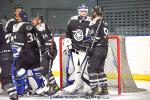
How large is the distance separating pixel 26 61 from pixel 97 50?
1.14 metres

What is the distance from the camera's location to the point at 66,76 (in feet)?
25.4

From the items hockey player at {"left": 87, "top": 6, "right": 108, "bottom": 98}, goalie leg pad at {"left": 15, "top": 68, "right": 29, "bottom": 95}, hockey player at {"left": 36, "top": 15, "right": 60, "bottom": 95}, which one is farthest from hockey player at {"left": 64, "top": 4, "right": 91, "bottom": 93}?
goalie leg pad at {"left": 15, "top": 68, "right": 29, "bottom": 95}

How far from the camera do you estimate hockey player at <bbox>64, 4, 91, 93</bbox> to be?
291 inches

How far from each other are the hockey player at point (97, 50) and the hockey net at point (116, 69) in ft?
1.61

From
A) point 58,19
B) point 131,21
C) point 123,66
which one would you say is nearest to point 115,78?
point 123,66

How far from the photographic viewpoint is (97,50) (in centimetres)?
721

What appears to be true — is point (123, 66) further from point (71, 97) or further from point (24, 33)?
point (24, 33)

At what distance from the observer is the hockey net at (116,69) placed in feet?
25.4

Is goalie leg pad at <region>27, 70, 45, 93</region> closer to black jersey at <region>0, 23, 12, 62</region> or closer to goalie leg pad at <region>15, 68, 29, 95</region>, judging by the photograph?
goalie leg pad at <region>15, 68, 29, 95</region>

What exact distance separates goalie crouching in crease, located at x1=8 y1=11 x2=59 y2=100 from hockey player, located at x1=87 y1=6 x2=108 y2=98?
85cm

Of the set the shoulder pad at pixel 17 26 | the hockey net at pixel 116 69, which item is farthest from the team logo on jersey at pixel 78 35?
the shoulder pad at pixel 17 26

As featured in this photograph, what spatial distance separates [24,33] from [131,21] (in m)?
7.44

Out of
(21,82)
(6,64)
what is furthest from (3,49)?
(21,82)

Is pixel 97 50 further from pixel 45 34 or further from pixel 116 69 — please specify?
pixel 116 69
